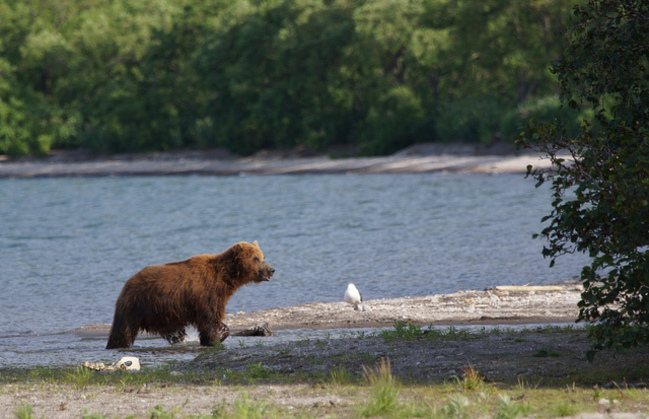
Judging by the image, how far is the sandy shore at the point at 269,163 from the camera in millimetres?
44969

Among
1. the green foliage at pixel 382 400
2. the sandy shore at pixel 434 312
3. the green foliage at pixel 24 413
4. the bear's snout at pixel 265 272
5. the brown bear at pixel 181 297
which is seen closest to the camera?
the green foliage at pixel 382 400

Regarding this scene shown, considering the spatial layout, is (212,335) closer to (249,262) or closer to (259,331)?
(259,331)

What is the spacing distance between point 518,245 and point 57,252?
1367cm

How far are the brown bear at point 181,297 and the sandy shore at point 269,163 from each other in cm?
3057

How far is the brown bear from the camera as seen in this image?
10.1 meters

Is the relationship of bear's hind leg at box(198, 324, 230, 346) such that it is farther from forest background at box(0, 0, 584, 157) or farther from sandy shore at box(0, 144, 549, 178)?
forest background at box(0, 0, 584, 157)

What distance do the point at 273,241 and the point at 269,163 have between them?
31.7 metres

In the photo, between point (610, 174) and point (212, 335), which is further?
point (212, 335)

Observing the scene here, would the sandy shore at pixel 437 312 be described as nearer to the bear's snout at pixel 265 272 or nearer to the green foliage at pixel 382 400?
the bear's snout at pixel 265 272

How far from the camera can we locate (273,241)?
968 inches

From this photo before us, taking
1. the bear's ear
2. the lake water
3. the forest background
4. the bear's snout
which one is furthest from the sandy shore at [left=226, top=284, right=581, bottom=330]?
the forest background

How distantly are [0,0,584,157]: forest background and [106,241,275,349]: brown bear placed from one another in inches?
1353

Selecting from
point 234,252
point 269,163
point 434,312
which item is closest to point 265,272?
point 234,252

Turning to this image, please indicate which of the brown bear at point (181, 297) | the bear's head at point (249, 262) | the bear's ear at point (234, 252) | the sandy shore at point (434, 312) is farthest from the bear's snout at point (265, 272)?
the sandy shore at point (434, 312)
